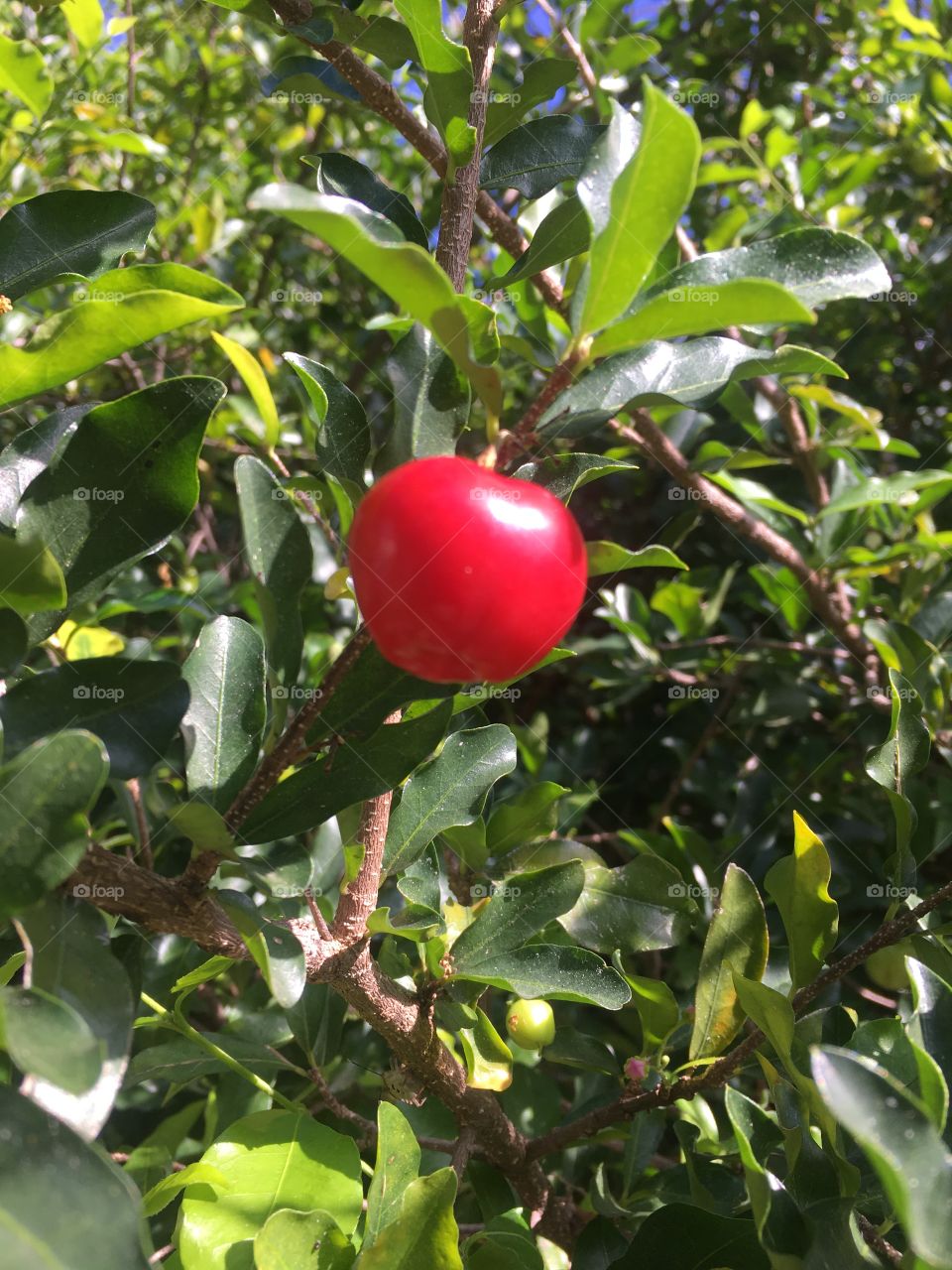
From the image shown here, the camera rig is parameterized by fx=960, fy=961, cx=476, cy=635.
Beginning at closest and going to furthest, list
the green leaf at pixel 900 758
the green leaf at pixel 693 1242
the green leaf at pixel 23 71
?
the green leaf at pixel 693 1242 < the green leaf at pixel 900 758 < the green leaf at pixel 23 71

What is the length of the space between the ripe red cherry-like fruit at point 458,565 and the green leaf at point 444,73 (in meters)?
0.31

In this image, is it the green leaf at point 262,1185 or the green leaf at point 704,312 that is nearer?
the green leaf at point 704,312

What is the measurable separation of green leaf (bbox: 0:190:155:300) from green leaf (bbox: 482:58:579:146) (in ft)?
1.12

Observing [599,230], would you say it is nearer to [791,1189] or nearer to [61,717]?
[61,717]

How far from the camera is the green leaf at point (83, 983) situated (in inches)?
22.4

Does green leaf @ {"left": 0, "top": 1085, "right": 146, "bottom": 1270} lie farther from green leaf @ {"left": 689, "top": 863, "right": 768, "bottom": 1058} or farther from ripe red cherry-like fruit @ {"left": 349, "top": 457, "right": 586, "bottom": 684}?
green leaf @ {"left": 689, "top": 863, "right": 768, "bottom": 1058}

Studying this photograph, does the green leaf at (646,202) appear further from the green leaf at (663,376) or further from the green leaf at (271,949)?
the green leaf at (271,949)

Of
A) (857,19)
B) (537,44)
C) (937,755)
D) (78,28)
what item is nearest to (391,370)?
(937,755)

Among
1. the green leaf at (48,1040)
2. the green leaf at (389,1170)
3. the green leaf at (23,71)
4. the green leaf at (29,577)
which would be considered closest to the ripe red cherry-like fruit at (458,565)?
the green leaf at (29,577)

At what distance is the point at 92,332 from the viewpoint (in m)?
0.61

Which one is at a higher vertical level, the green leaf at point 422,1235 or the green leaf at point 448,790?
the green leaf at point 448,790

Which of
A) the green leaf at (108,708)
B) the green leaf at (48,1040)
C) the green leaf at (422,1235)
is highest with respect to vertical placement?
the green leaf at (108,708)

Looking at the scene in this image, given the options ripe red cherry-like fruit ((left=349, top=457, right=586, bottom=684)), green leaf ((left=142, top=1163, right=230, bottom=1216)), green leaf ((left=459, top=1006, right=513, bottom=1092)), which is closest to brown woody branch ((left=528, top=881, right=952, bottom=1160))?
green leaf ((left=459, top=1006, right=513, bottom=1092))

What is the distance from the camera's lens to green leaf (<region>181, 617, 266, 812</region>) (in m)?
0.71
